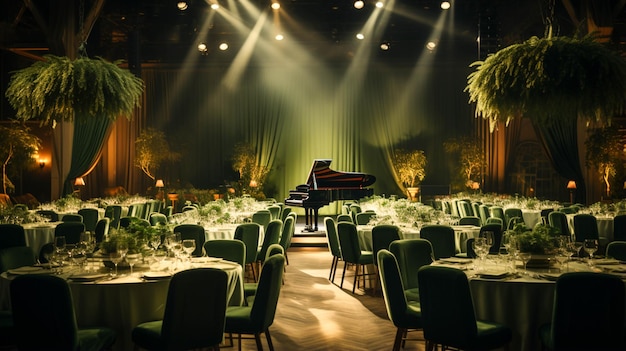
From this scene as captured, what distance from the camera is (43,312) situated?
3736mm

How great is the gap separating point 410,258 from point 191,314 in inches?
87.5

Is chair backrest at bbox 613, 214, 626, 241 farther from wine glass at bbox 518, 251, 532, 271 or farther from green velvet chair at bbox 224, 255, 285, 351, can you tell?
green velvet chair at bbox 224, 255, 285, 351

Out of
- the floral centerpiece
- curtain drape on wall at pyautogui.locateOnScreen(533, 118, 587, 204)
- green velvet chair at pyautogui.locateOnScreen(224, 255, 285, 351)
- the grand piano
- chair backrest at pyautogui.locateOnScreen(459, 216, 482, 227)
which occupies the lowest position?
green velvet chair at pyautogui.locateOnScreen(224, 255, 285, 351)

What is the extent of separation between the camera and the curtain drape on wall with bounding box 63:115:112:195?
1399 cm

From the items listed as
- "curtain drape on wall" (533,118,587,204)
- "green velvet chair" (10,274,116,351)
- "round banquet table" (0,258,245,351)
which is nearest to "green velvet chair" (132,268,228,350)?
"round banquet table" (0,258,245,351)

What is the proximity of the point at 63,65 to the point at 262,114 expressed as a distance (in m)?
13.4

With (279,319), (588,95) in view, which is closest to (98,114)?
(279,319)

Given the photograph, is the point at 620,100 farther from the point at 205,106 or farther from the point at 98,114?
the point at 205,106

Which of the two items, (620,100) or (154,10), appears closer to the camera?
(620,100)

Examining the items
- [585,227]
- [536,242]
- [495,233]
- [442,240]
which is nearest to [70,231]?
[442,240]

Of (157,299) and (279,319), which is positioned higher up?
(157,299)

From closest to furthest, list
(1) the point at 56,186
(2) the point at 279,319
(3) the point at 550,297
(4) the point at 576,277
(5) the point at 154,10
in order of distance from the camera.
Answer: (4) the point at 576,277
(3) the point at 550,297
(2) the point at 279,319
(1) the point at 56,186
(5) the point at 154,10

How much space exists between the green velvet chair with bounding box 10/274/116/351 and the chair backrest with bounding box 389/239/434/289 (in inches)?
104

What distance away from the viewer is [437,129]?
20609 millimetres
